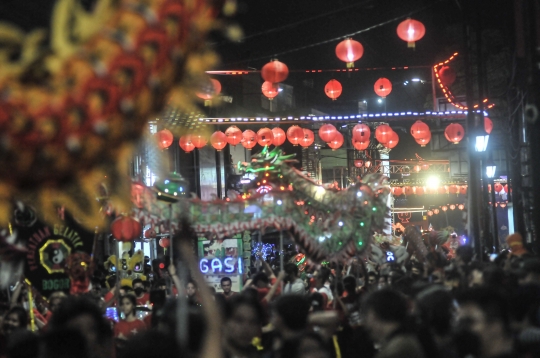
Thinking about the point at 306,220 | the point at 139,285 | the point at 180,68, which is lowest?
the point at 139,285

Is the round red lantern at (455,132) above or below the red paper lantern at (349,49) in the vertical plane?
below

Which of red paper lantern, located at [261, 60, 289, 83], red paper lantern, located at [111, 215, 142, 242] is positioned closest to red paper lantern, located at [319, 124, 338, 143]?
red paper lantern, located at [261, 60, 289, 83]

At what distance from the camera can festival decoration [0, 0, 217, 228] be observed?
3121mm

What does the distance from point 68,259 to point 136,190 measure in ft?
5.43

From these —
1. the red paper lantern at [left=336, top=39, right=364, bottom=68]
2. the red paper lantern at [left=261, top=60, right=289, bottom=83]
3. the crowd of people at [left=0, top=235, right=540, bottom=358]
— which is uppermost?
the red paper lantern at [left=336, top=39, right=364, bottom=68]

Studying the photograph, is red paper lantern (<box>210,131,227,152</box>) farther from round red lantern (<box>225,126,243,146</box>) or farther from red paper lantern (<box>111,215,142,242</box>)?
red paper lantern (<box>111,215,142,242</box>)

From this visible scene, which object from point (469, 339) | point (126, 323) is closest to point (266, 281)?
point (126, 323)

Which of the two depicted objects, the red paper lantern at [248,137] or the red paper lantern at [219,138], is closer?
the red paper lantern at [219,138]

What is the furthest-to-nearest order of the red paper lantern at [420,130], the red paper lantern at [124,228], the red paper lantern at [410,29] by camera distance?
the red paper lantern at [420,130]
the red paper lantern at [410,29]
the red paper lantern at [124,228]

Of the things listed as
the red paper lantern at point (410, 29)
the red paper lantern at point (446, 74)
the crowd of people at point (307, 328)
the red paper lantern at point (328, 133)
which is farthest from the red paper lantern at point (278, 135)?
the crowd of people at point (307, 328)

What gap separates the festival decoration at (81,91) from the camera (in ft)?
10.2

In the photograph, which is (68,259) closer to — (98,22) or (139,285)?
(139,285)

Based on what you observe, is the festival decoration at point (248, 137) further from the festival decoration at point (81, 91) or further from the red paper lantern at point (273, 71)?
the festival decoration at point (81, 91)

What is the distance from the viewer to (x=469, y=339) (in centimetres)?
475
